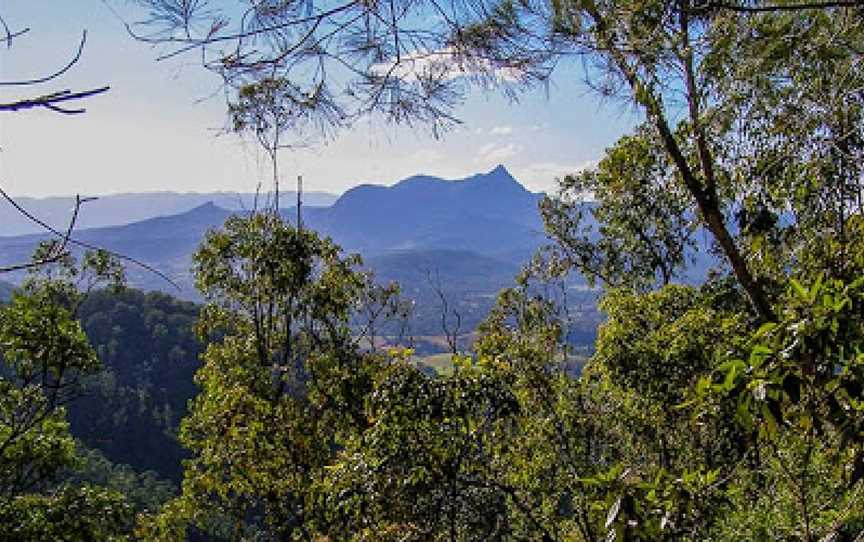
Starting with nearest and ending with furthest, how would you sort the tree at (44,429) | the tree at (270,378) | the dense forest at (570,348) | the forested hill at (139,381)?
the dense forest at (570,348), the tree at (44,429), the tree at (270,378), the forested hill at (139,381)

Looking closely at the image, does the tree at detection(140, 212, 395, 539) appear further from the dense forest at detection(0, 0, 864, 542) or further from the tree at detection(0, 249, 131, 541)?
the tree at detection(0, 249, 131, 541)

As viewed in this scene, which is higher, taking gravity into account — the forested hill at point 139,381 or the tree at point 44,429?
the tree at point 44,429

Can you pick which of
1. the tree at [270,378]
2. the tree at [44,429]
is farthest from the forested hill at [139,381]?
the tree at [44,429]

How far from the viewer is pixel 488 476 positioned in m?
5.13

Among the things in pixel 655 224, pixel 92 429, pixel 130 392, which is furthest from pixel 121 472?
pixel 655 224

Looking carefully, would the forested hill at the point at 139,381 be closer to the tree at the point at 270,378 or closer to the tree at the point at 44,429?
the tree at the point at 270,378

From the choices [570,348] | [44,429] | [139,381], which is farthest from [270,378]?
[139,381]

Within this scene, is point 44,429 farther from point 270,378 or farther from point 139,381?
point 139,381

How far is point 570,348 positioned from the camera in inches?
408

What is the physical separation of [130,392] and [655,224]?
1667 inches

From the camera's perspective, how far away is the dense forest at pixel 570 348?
2.13 metres

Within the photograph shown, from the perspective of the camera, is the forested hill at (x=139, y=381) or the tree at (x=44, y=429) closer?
the tree at (x=44, y=429)

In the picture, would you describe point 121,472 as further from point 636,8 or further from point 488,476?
point 636,8

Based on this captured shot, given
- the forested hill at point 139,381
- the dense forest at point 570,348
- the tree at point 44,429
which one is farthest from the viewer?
the forested hill at point 139,381
